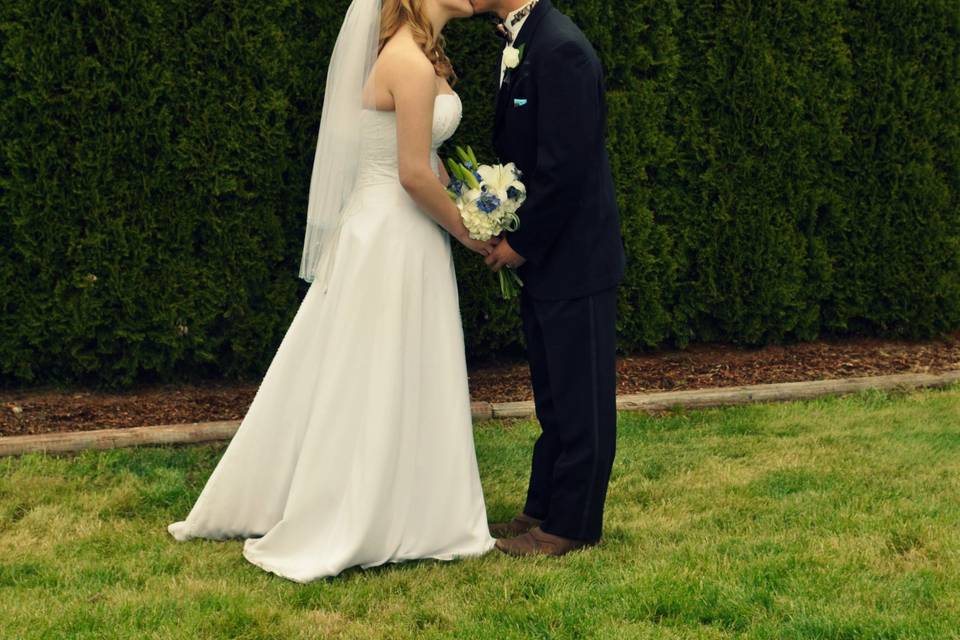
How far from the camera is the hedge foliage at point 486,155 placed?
6.56 metres

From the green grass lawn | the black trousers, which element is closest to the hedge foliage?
the green grass lawn

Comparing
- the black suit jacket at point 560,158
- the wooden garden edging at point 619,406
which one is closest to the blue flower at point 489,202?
the black suit jacket at point 560,158

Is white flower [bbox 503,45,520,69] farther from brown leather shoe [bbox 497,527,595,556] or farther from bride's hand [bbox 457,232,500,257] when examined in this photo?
brown leather shoe [bbox 497,527,595,556]

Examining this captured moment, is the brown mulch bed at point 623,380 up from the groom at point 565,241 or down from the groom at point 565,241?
down

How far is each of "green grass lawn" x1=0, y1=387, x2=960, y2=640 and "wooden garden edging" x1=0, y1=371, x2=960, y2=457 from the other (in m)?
0.11

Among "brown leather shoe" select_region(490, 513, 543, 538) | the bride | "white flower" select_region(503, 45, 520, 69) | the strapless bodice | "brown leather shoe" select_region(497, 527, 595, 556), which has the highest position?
"white flower" select_region(503, 45, 520, 69)

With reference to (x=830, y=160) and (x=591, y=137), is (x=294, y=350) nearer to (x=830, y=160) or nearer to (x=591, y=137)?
(x=591, y=137)

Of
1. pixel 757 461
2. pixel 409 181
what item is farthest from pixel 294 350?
pixel 757 461

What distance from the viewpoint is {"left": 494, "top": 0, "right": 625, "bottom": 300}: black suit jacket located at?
170 inches

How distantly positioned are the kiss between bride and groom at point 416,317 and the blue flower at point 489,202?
0.11 meters

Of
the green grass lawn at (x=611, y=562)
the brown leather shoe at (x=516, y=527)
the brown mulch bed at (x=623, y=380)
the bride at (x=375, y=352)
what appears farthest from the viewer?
the brown mulch bed at (x=623, y=380)

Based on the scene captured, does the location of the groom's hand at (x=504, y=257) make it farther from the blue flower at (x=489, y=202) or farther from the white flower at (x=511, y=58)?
the white flower at (x=511, y=58)

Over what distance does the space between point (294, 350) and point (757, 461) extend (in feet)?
8.09

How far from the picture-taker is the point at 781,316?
7.93 metres
